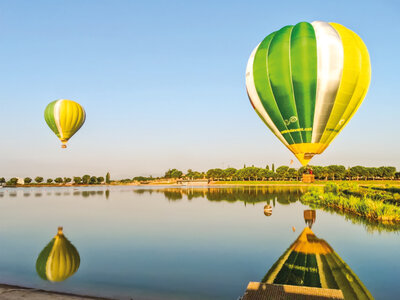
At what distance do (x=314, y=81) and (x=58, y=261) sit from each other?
16.8 meters

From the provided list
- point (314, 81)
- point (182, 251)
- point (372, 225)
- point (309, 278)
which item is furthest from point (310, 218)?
point (309, 278)

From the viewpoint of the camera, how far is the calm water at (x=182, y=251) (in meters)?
11.2

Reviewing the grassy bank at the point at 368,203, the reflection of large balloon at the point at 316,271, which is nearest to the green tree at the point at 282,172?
the grassy bank at the point at 368,203

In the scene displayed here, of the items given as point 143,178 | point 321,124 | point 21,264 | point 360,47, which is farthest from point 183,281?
point 143,178

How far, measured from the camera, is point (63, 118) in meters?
43.4

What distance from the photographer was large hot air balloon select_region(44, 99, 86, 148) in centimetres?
4334

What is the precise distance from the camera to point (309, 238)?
19.2 metres

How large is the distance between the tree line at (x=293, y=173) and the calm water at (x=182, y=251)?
254 ft

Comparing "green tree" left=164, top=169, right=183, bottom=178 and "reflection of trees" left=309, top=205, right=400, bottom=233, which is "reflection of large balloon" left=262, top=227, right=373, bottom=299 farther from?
"green tree" left=164, top=169, right=183, bottom=178

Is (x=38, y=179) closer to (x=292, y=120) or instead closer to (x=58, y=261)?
(x=58, y=261)

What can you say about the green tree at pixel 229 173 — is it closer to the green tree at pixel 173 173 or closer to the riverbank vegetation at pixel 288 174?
the riverbank vegetation at pixel 288 174

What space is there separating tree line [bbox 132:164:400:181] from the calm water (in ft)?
254

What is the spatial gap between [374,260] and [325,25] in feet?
46.4

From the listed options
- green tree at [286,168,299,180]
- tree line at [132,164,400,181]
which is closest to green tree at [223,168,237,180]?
tree line at [132,164,400,181]
